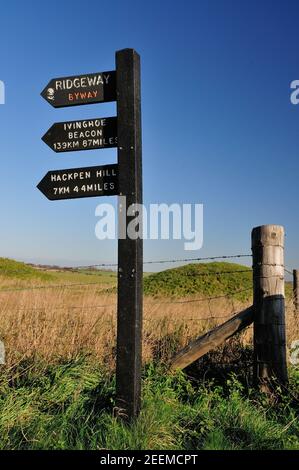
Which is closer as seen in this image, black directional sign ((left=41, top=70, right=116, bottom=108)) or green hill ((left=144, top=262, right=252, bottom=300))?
black directional sign ((left=41, top=70, right=116, bottom=108))

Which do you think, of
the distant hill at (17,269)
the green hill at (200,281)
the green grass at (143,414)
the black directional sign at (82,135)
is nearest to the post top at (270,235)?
the green grass at (143,414)

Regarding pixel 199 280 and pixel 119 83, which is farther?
pixel 199 280

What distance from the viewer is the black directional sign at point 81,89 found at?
4.72m

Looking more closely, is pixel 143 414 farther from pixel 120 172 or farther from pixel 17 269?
pixel 17 269

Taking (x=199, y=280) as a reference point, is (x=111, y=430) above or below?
below

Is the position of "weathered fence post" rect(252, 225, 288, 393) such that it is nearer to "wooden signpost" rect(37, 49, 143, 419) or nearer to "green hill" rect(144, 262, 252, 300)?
"wooden signpost" rect(37, 49, 143, 419)

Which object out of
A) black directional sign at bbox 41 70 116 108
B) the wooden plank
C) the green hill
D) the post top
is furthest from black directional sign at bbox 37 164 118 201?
the green hill

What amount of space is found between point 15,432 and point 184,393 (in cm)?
183

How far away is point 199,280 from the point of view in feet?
67.1

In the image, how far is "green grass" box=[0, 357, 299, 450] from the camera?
3.78 meters
